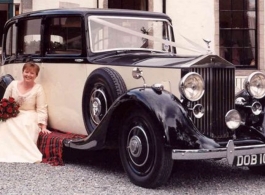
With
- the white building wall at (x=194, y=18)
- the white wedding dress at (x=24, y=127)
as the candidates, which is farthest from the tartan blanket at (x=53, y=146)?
the white building wall at (x=194, y=18)

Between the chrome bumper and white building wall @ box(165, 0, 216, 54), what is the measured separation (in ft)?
28.4

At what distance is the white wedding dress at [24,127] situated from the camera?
5.86 meters

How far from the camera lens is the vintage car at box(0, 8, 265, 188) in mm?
4562

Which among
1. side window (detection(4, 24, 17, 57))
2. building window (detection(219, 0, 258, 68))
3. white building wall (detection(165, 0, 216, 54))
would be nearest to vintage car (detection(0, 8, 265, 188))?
side window (detection(4, 24, 17, 57))

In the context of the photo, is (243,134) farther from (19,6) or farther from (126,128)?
(19,6)

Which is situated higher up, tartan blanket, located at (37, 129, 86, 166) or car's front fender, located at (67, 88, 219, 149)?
car's front fender, located at (67, 88, 219, 149)

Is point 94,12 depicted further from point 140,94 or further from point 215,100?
point 215,100

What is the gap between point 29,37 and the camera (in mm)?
6777

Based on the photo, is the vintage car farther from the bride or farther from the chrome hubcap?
the bride

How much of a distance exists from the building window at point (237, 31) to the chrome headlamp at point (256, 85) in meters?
8.46

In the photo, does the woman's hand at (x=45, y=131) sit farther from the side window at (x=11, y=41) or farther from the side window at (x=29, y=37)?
the side window at (x=11, y=41)

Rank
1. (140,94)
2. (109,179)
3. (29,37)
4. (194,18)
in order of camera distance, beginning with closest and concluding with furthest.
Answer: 1. (140,94)
2. (109,179)
3. (29,37)
4. (194,18)

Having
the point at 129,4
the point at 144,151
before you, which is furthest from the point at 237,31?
the point at 144,151

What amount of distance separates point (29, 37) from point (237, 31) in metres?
7.92
